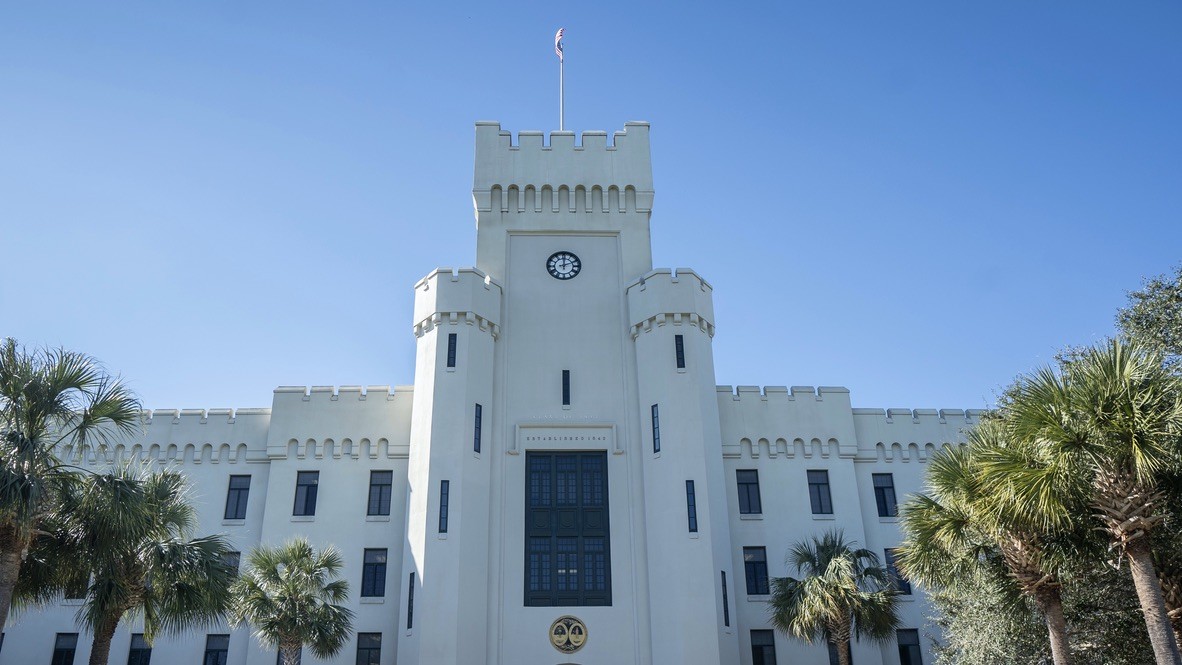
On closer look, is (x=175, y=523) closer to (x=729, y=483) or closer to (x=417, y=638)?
(x=417, y=638)

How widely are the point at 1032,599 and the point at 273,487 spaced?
22.5 m

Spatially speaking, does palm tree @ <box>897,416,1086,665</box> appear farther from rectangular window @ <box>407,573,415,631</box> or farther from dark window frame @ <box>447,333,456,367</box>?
dark window frame @ <box>447,333,456,367</box>

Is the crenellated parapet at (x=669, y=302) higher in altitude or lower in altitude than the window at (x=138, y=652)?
higher

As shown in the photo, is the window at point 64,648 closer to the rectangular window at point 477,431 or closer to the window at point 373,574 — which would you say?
the window at point 373,574

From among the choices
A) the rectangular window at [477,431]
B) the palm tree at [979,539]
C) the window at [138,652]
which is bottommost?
the window at [138,652]

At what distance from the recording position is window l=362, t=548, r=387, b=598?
94.7 ft

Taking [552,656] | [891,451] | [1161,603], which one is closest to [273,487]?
[552,656]

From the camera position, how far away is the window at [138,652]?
28.5 meters

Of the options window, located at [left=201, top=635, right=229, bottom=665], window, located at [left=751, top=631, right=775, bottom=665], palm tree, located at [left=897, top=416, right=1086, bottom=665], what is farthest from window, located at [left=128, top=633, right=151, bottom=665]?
palm tree, located at [left=897, top=416, right=1086, bottom=665]

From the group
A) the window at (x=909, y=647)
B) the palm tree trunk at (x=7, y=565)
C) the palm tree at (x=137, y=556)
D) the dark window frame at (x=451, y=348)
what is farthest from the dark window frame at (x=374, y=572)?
the window at (x=909, y=647)

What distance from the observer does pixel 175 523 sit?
19.5 metres

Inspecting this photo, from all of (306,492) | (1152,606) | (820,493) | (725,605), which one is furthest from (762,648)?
(1152,606)

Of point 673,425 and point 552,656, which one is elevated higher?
point 673,425

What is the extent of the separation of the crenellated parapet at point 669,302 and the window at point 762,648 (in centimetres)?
985
